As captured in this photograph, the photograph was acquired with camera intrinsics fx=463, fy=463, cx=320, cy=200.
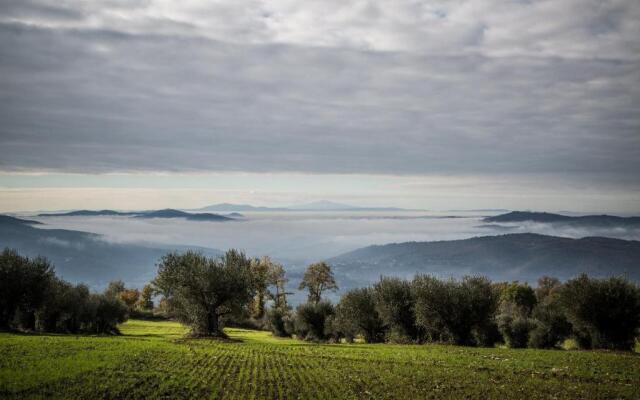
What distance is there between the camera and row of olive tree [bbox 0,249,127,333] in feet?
202

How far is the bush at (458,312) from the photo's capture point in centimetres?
6094

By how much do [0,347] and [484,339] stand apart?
180 feet

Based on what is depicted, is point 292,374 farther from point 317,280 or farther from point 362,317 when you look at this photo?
point 317,280

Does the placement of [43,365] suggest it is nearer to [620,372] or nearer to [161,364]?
[161,364]

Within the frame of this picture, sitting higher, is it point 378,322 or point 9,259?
point 9,259

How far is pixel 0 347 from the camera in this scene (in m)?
36.6

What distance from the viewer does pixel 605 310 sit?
52188 millimetres

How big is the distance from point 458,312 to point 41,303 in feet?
186

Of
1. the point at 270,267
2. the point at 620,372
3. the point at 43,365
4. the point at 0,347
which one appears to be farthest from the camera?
the point at 270,267

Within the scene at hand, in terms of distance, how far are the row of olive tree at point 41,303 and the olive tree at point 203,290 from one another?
15762mm

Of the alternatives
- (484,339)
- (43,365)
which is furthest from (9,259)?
(484,339)

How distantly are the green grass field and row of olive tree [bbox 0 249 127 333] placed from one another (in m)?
23.7

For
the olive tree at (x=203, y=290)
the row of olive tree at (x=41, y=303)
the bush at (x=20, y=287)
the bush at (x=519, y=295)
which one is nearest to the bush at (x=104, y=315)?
the row of olive tree at (x=41, y=303)

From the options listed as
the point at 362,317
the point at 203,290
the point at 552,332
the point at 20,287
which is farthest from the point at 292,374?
the point at 20,287
